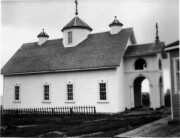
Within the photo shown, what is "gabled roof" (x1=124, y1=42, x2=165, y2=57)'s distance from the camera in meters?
22.9

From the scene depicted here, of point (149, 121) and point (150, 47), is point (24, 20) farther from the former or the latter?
point (150, 47)

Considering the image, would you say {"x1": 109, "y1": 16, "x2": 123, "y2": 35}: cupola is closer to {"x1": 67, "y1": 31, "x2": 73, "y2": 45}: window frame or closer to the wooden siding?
{"x1": 67, "y1": 31, "x2": 73, "y2": 45}: window frame

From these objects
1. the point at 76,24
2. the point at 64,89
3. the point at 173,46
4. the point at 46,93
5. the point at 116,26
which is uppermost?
the point at 76,24

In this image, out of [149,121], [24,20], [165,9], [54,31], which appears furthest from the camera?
[54,31]

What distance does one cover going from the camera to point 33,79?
26656mm

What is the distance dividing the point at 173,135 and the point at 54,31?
948 inches

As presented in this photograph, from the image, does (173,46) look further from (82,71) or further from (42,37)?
(42,37)

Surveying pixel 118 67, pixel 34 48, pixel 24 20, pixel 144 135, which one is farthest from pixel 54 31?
pixel 144 135

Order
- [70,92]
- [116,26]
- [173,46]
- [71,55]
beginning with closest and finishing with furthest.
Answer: [173,46] → [70,92] → [71,55] → [116,26]

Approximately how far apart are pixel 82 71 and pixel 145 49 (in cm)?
608

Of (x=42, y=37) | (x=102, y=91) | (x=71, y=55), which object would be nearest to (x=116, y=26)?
(x=71, y=55)

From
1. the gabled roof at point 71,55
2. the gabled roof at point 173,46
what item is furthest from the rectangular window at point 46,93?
the gabled roof at point 173,46

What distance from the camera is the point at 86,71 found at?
78.4ft

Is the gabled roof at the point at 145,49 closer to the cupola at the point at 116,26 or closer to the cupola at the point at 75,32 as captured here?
the cupola at the point at 116,26
